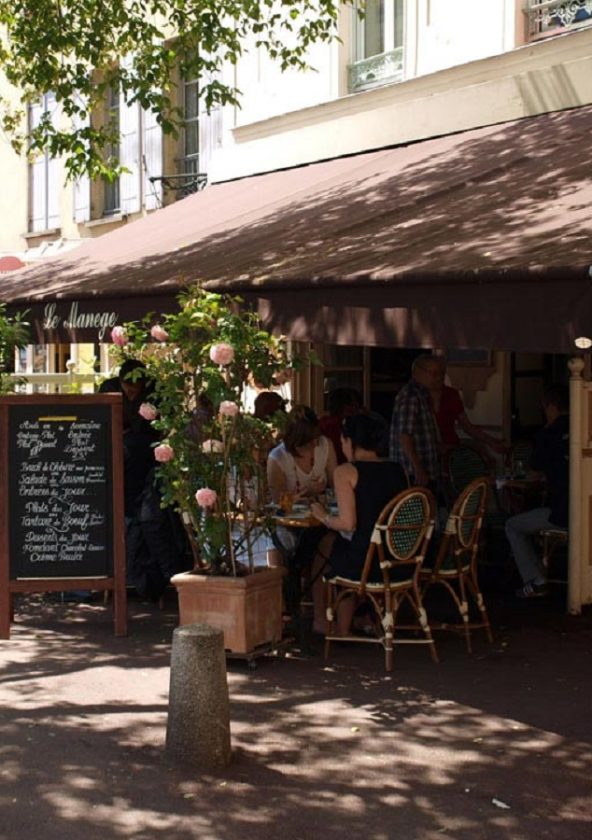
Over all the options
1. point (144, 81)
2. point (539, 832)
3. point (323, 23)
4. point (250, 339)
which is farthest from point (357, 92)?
point (539, 832)

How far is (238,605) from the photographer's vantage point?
785cm

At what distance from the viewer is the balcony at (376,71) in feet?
41.2

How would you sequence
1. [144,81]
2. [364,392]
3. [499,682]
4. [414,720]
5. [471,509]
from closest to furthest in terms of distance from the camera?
[414,720]
[499,682]
[471,509]
[144,81]
[364,392]

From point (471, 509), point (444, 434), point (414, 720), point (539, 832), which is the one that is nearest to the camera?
point (539, 832)

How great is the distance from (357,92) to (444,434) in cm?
393

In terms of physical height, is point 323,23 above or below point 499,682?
above

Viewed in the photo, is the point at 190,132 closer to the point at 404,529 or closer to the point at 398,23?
the point at 398,23

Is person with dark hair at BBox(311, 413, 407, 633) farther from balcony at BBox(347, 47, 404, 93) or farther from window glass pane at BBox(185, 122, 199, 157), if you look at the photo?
window glass pane at BBox(185, 122, 199, 157)

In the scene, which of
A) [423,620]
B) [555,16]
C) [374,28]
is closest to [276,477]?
[423,620]

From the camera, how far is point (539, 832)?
5.21 meters

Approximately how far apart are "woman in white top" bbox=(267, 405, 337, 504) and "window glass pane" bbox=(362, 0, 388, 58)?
17.1 feet

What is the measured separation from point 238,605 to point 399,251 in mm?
2151

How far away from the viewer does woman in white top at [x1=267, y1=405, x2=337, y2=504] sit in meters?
8.91

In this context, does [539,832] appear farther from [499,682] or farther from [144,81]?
[144,81]
